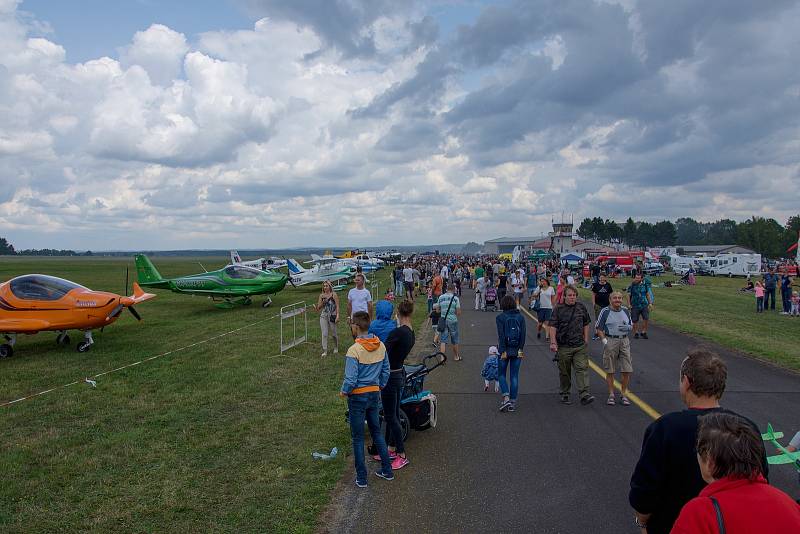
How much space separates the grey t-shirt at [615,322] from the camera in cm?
752

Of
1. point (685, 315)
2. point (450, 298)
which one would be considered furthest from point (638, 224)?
point (450, 298)

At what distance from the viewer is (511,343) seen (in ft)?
23.5

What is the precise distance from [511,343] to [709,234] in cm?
20802

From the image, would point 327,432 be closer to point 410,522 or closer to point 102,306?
point 410,522

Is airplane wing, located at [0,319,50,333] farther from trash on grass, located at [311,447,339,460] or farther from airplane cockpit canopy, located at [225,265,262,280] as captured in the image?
airplane cockpit canopy, located at [225,265,262,280]

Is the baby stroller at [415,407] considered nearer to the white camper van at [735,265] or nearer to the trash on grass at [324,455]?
the trash on grass at [324,455]

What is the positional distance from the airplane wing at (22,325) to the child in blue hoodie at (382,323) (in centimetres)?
1024

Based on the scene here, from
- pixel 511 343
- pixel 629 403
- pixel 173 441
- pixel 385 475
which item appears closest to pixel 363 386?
pixel 385 475

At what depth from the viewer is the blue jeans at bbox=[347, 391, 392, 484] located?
4930 millimetres

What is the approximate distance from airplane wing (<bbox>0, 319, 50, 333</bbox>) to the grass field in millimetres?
762

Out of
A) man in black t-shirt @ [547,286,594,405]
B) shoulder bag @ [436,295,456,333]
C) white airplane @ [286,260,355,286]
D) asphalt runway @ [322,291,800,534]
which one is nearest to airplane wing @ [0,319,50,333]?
shoulder bag @ [436,295,456,333]

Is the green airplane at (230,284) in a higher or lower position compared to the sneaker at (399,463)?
higher

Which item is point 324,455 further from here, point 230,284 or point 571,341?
point 230,284

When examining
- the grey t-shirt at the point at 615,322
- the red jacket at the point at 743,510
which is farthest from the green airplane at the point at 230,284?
the red jacket at the point at 743,510
